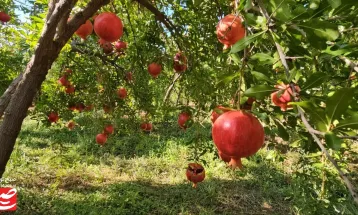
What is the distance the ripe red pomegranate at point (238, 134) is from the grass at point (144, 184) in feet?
7.93

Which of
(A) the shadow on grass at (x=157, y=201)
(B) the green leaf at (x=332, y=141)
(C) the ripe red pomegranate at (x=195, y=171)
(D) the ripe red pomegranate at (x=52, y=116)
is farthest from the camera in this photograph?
(A) the shadow on grass at (x=157, y=201)

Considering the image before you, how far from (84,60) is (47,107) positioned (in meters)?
0.75

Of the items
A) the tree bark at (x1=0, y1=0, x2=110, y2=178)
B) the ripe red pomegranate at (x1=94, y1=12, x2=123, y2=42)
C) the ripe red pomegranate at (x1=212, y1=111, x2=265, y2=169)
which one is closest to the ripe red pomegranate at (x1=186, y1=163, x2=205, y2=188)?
the ripe red pomegranate at (x1=94, y1=12, x2=123, y2=42)

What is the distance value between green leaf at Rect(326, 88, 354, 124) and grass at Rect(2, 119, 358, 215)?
2527mm

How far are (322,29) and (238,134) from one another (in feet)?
1.01

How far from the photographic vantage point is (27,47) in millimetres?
2729

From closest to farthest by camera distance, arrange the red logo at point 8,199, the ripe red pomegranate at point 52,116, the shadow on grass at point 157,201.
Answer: the red logo at point 8,199 < the ripe red pomegranate at point 52,116 < the shadow on grass at point 157,201

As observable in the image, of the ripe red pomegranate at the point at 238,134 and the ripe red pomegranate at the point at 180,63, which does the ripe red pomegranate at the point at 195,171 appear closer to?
the ripe red pomegranate at the point at 180,63

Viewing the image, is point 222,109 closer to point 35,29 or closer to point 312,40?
point 312,40

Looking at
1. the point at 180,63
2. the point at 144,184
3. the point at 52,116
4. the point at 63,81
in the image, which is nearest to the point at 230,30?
the point at 180,63

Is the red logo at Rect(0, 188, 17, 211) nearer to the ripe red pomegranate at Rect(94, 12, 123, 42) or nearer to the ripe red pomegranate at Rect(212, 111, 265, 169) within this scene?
the ripe red pomegranate at Rect(94, 12, 123, 42)

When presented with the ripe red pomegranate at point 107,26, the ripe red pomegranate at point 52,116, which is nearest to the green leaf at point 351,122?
the ripe red pomegranate at point 107,26

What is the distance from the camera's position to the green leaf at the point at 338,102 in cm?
68

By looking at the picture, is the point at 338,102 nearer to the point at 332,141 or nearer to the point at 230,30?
the point at 332,141
